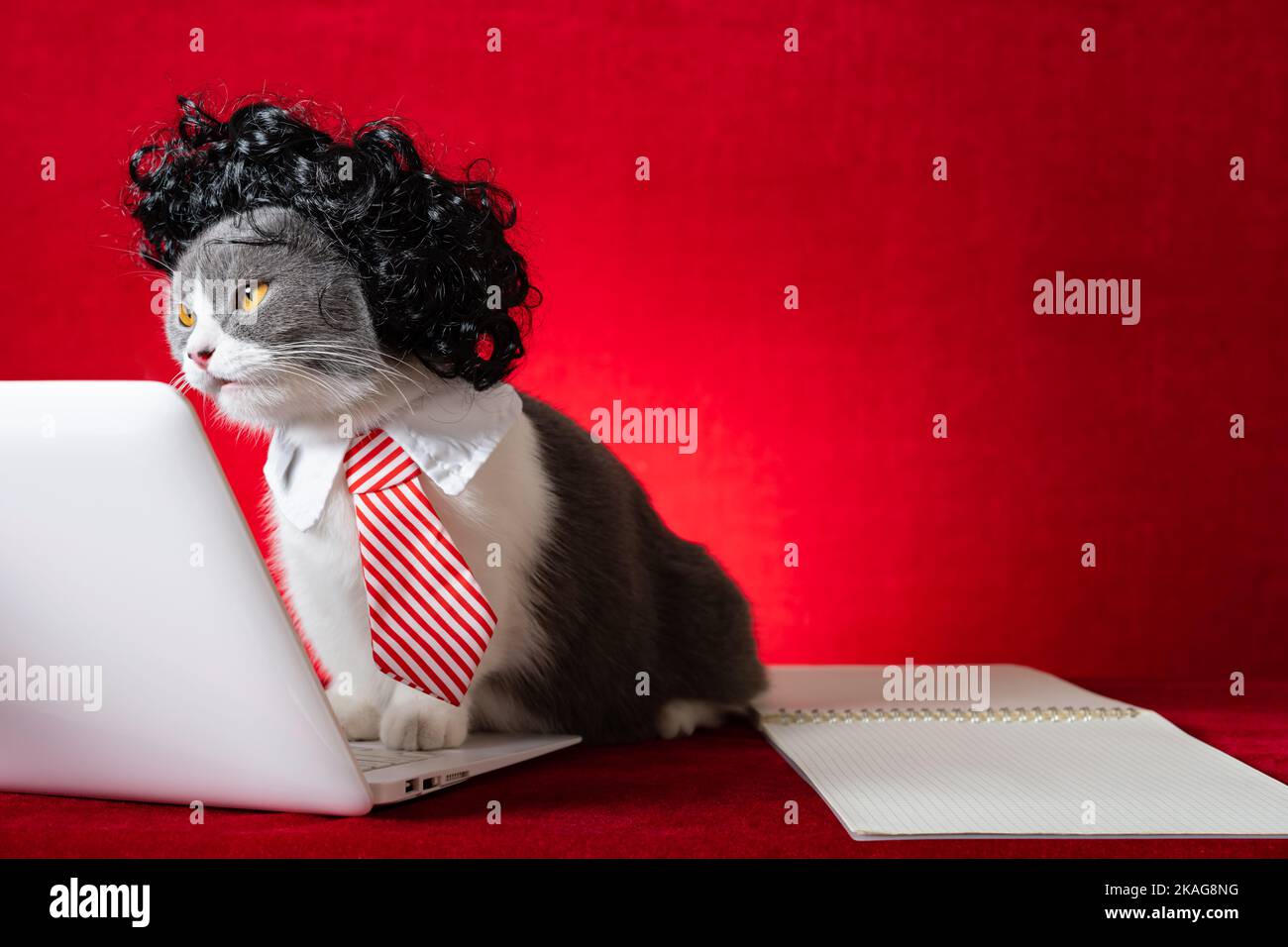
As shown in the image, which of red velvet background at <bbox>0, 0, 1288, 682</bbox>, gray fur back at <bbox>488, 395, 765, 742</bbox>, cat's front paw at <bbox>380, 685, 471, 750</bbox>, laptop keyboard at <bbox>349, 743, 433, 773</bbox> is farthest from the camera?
red velvet background at <bbox>0, 0, 1288, 682</bbox>

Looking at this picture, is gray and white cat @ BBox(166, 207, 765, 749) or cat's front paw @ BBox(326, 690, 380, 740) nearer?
gray and white cat @ BBox(166, 207, 765, 749)

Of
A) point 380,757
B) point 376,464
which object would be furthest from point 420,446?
point 380,757

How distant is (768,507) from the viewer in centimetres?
216

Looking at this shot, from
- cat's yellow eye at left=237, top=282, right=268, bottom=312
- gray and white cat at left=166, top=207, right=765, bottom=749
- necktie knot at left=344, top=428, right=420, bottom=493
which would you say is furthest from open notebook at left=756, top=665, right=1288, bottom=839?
cat's yellow eye at left=237, top=282, right=268, bottom=312

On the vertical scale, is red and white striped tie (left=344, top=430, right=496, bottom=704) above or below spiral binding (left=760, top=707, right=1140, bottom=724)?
above

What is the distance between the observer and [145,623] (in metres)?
0.76

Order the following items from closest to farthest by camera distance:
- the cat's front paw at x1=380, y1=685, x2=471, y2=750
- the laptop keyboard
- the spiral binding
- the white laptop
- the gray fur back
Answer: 1. the white laptop
2. the laptop keyboard
3. the cat's front paw at x1=380, y1=685, x2=471, y2=750
4. the gray fur back
5. the spiral binding

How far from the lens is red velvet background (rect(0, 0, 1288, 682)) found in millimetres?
2039

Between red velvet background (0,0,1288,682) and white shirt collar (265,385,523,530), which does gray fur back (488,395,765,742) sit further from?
red velvet background (0,0,1288,682)

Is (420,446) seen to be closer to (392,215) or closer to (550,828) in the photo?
(392,215)

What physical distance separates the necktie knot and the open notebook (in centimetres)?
42
